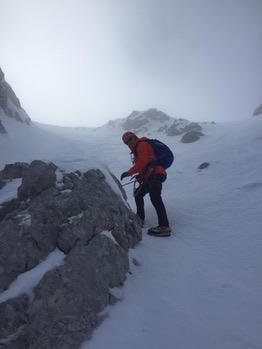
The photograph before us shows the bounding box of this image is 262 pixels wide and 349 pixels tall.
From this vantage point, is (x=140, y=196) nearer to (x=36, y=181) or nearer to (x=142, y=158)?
(x=142, y=158)

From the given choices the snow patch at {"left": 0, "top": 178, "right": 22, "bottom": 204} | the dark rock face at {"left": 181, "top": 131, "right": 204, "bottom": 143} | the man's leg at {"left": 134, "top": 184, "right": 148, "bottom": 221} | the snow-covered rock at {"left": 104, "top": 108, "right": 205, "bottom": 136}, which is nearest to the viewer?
the snow patch at {"left": 0, "top": 178, "right": 22, "bottom": 204}

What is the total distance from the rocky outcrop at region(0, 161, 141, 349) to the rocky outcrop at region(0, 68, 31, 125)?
1220 inches

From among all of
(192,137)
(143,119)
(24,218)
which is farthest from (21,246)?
(143,119)

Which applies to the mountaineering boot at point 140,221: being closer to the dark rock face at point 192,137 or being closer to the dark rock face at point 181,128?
the dark rock face at point 192,137

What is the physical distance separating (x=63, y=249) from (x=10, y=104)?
113ft

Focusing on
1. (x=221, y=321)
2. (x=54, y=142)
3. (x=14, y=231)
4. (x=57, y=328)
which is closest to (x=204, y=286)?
(x=221, y=321)

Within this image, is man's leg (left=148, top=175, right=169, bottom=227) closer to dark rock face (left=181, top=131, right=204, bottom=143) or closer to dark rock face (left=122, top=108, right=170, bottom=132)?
dark rock face (left=181, top=131, right=204, bottom=143)

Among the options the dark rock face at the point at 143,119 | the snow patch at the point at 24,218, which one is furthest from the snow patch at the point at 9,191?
the dark rock face at the point at 143,119

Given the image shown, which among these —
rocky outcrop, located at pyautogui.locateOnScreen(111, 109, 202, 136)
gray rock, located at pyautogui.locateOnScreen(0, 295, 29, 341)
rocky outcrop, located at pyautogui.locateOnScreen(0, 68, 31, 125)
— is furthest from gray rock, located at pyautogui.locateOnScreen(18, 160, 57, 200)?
rocky outcrop, located at pyautogui.locateOnScreen(111, 109, 202, 136)

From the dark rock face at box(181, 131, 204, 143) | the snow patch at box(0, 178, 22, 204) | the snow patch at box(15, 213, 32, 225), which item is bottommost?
the dark rock face at box(181, 131, 204, 143)

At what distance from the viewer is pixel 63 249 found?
18.2 feet

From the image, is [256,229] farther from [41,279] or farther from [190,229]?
[41,279]

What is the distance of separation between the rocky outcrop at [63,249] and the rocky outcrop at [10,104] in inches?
1220

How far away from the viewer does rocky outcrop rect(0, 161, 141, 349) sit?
439cm
